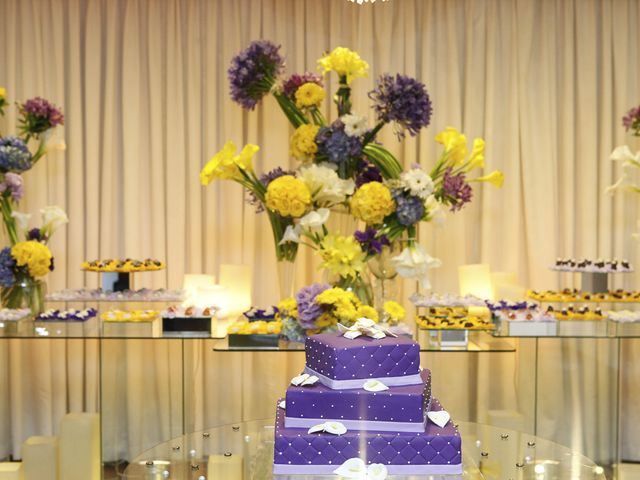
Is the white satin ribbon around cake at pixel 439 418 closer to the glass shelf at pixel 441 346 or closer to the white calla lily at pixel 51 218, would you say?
the glass shelf at pixel 441 346

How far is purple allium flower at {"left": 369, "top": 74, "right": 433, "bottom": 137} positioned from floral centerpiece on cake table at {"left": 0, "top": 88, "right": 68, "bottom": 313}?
Result: 1.94 metres

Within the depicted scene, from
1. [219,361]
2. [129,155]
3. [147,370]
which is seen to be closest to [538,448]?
[219,361]

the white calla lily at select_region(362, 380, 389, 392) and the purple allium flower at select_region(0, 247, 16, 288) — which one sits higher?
the purple allium flower at select_region(0, 247, 16, 288)

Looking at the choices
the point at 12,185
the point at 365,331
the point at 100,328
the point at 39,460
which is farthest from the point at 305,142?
the point at 39,460

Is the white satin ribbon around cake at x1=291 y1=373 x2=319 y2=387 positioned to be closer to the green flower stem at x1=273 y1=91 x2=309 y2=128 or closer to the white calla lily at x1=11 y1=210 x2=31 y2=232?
the green flower stem at x1=273 y1=91 x2=309 y2=128

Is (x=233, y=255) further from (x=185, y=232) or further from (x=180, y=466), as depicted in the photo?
(x=180, y=466)

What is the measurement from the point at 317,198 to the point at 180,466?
1888mm

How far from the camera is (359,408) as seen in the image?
94.1 inches

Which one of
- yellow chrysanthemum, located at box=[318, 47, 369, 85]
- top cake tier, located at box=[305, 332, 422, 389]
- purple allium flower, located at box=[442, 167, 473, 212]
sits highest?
yellow chrysanthemum, located at box=[318, 47, 369, 85]

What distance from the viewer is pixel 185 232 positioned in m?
5.40

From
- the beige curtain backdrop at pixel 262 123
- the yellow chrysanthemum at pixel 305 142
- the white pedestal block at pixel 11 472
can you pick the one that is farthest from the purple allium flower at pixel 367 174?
the white pedestal block at pixel 11 472

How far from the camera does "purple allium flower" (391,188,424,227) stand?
4.06m

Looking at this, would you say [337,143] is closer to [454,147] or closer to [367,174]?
[367,174]

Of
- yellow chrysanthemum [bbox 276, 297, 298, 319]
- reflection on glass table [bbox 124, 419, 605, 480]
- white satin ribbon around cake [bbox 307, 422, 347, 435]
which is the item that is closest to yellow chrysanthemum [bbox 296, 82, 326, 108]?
yellow chrysanthemum [bbox 276, 297, 298, 319]
